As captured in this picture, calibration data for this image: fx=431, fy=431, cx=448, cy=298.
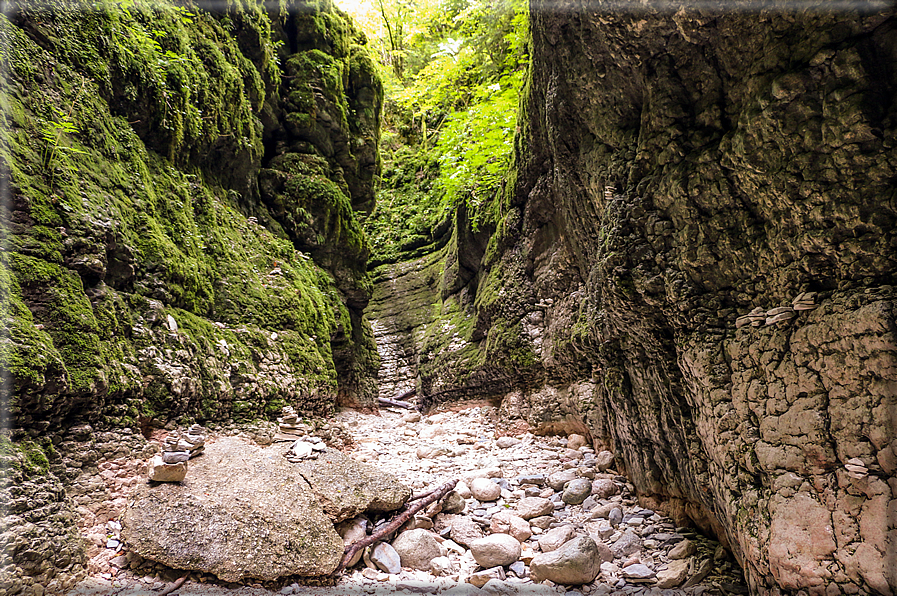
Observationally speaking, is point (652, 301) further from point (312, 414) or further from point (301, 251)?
point (301, 251)

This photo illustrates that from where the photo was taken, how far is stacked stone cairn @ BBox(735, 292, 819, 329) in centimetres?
217

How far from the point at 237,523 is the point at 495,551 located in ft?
6.40

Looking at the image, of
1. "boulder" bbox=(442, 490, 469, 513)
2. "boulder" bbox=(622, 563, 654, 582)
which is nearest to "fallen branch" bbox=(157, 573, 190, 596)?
"boulder" bbox=(442, 490, 469, 513)

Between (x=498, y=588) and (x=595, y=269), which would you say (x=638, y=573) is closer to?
(x=498, y=588)

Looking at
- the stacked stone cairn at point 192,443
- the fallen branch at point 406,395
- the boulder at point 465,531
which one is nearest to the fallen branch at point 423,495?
the boulder at point 465,531

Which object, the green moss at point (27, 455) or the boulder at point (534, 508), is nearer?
the green moss at point (27, 455)

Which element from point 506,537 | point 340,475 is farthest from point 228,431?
point 506,537

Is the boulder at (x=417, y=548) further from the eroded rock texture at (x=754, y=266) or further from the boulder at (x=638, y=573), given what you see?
the eroded rock texture at (x=754, y=266)

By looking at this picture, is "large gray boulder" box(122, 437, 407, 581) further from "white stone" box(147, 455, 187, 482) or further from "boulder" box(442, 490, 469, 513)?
"boulder" box(442, 490, 469, 513)

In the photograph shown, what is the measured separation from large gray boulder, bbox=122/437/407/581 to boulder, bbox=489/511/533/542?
1.16m

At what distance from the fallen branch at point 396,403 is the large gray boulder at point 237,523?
21.3 feet

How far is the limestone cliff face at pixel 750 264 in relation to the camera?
1.88m

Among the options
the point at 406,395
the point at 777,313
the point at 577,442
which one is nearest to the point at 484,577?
the point at 777,313

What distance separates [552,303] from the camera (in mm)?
6824
